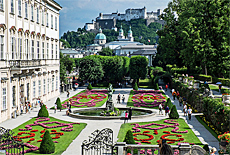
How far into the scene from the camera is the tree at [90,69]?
71.7m

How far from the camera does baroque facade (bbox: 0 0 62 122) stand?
32719 millimetres

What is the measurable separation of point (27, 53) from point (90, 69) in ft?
107

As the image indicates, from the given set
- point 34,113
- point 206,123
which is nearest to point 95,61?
point 34,113

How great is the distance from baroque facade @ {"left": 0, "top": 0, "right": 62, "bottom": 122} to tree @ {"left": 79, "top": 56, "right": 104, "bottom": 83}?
1636cm

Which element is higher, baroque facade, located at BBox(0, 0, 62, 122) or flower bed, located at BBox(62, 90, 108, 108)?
baroque facade, located at BBox(0, 0, 62, 122)

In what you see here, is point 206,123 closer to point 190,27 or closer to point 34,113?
point 34,113

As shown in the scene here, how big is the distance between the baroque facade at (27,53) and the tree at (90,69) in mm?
16361

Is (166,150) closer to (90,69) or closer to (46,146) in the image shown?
(46,146)

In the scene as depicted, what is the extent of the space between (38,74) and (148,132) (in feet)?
71.7

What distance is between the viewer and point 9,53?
A: 1307 inches

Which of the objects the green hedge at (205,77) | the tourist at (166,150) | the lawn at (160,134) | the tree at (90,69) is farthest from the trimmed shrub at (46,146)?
the tree at (90,69)

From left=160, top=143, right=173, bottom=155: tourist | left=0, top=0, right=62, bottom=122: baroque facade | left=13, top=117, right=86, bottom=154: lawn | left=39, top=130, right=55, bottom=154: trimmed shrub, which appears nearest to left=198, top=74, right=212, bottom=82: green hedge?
left=0, top=0, right=62, bottom=122: baroque facade

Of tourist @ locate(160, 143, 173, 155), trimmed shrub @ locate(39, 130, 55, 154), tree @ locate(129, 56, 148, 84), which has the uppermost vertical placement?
tree @ locate(129, 56, 148, 84)

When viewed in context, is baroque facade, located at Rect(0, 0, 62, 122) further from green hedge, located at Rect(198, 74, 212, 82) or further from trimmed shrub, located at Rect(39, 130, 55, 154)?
green hedge, located at Rect(198, 74, 212, 82)
